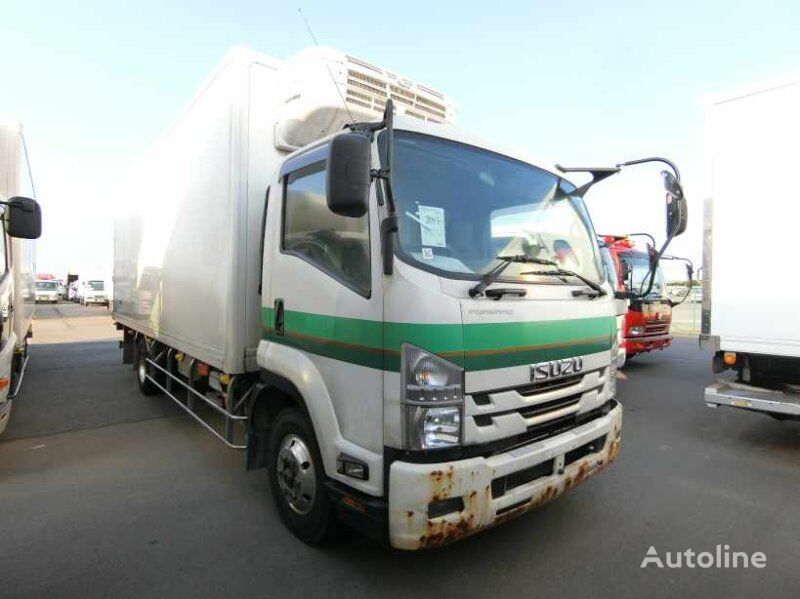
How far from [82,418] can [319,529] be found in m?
4.87

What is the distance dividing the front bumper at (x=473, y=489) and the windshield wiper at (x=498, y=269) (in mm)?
838

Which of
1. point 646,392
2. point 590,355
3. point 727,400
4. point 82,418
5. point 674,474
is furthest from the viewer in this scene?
point 646,392

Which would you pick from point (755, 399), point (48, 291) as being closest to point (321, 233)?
point (755, 399)

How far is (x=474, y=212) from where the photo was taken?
2.95 m

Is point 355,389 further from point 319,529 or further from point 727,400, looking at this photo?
point 727,400

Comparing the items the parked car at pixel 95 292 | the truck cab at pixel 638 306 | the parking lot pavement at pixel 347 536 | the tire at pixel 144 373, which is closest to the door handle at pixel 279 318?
the parking lot pavement at pixel 347 536

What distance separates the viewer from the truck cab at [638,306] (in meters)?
9.54

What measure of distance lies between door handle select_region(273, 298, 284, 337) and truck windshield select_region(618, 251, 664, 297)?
8.50 meters

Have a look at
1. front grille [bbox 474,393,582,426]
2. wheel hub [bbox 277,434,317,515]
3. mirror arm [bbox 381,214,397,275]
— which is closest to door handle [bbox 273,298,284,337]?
wheel hub [bbox 277,434,317,515]

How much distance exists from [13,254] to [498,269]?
23.0 ft

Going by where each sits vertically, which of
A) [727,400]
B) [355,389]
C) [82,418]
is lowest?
[82,418]

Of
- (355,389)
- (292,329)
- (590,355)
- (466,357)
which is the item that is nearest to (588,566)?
(590,355)

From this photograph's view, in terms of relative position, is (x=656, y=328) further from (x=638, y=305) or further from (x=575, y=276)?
(x=575, y=276)

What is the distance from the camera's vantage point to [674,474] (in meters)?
4.43
